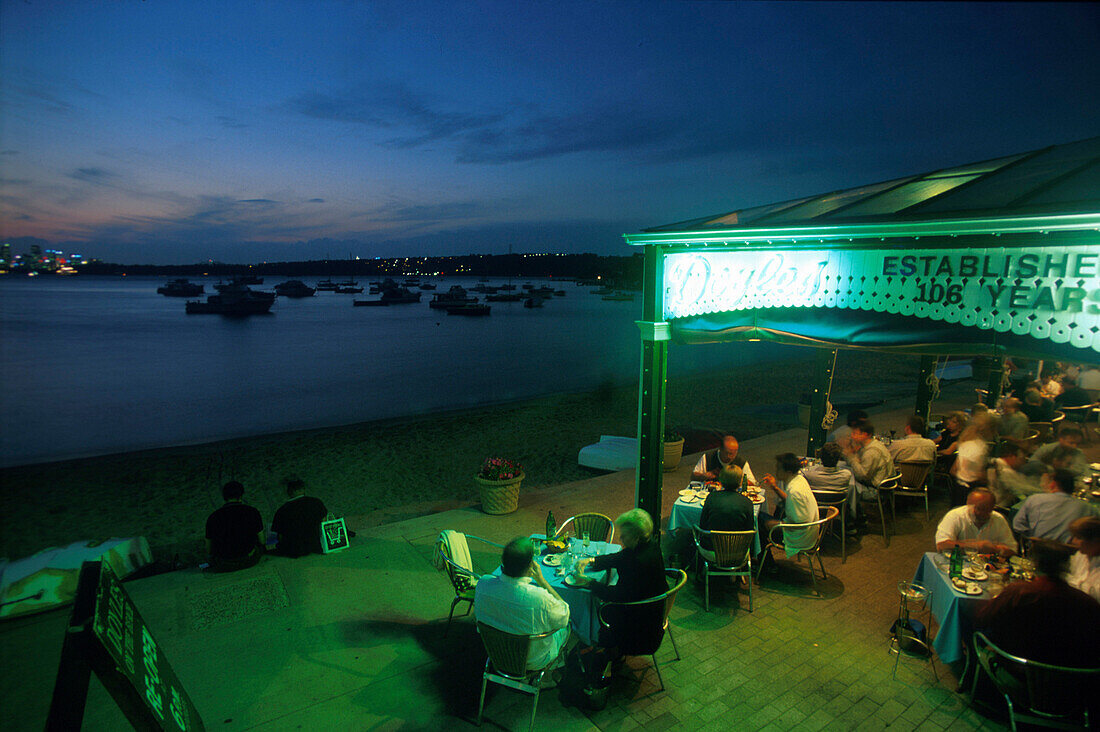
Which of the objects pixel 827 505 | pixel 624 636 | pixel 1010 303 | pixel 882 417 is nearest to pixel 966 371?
pixel 882 417

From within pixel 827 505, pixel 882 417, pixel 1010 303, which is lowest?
pixel 882 417

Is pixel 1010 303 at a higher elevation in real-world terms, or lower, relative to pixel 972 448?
higher

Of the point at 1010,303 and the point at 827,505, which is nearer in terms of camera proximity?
the point at 1010,303

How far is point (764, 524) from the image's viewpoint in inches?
233

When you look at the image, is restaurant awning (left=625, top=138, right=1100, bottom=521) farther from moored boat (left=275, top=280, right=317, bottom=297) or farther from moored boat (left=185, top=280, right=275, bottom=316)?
moored boat (left=275, top=280, right=317, bottom=297)

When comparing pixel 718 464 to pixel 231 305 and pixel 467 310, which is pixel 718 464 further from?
pixel 231 305

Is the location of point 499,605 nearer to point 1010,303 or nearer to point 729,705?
point 729,705

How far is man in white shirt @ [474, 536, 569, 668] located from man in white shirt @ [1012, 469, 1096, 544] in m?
4.53

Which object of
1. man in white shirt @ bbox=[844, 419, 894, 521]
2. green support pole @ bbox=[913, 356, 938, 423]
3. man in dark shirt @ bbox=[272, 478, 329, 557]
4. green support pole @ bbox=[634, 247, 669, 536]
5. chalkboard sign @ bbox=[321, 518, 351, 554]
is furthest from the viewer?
green support pole @ bbox=[913, 356, 938, 423]

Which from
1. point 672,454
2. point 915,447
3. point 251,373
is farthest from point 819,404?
point 251,373

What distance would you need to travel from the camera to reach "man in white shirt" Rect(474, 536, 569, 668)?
11.9 ft

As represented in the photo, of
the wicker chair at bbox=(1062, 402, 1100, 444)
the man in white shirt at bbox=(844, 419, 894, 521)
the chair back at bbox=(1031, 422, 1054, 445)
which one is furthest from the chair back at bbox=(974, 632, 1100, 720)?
the wicker chair at bbox=(1062, 402, 1100, 444)

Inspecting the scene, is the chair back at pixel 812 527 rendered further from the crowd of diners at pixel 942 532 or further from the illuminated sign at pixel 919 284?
the illuminated sign at pixel 919 284

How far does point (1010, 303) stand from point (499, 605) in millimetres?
4091
